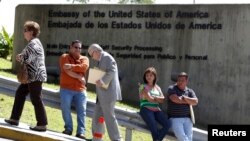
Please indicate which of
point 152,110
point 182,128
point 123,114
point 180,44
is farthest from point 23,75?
point 180,44

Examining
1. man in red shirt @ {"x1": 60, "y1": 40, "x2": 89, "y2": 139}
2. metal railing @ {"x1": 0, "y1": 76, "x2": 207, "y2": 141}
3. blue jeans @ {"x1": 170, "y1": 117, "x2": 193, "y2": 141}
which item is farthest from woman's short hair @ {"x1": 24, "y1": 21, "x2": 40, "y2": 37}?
blue jeans @ {"x1": 170, "y1": 117, "x2": 193, "y2": 141}

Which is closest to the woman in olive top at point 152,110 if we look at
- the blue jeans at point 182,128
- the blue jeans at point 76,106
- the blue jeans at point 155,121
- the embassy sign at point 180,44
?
→ the blue jeans at point 155,121

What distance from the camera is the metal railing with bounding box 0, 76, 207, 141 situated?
9.30 metres

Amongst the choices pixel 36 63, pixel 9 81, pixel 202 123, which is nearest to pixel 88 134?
pixel 9 81

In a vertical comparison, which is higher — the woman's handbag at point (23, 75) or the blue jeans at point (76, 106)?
the woman's handbag at point (23, 75)

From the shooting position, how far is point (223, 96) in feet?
51.3

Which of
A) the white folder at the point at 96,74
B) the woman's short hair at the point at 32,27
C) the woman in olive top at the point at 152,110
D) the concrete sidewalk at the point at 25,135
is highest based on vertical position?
the woman's short hair at the point at 32,27

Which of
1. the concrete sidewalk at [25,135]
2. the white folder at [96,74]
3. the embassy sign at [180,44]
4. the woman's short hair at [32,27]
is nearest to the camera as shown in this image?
the concrete sidewalk at [25,135]

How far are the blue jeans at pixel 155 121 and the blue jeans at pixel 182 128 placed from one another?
12 cm

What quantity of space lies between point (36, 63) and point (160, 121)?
7.07ft

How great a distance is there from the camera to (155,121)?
9203mm

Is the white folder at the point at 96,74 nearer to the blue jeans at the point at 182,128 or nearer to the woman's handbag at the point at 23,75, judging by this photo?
the woman's handbag at the point at 23,75

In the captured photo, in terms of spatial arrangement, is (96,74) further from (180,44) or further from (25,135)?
(180,44)

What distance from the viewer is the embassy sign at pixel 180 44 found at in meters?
15.6
